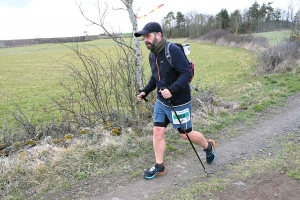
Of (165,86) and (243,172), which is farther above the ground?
(165,86)

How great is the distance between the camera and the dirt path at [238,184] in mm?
3459

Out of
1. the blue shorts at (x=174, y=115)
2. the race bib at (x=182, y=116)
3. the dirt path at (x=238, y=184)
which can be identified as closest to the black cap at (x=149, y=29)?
the blue shorts at (x=174, y=115)

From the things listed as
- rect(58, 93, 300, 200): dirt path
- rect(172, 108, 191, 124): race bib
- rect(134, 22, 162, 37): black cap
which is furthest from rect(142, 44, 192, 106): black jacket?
rect(58, 93, 300, 200): dirt path

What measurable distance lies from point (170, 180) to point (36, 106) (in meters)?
9.62

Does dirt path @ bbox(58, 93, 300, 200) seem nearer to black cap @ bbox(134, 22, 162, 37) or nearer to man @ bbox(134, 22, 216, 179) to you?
man @ bbox(134, 22, 216, 179)

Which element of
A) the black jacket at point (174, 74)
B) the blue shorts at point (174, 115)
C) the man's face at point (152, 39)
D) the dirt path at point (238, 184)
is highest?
the man's face at point (152, 39)

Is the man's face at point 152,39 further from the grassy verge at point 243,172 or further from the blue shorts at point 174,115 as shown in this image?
the grassy verge at point 243,172

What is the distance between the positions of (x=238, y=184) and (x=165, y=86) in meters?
1.70

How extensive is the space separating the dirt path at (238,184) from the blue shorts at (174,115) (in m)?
0.72

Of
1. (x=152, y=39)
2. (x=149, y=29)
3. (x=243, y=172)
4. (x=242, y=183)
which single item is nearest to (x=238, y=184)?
(x=242, y=183)

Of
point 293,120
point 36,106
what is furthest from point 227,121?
point 36,106

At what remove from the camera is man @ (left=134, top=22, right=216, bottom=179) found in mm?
3490

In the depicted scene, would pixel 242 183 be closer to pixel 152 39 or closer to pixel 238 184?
pixel 238 184

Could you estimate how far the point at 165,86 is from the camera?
366cm
